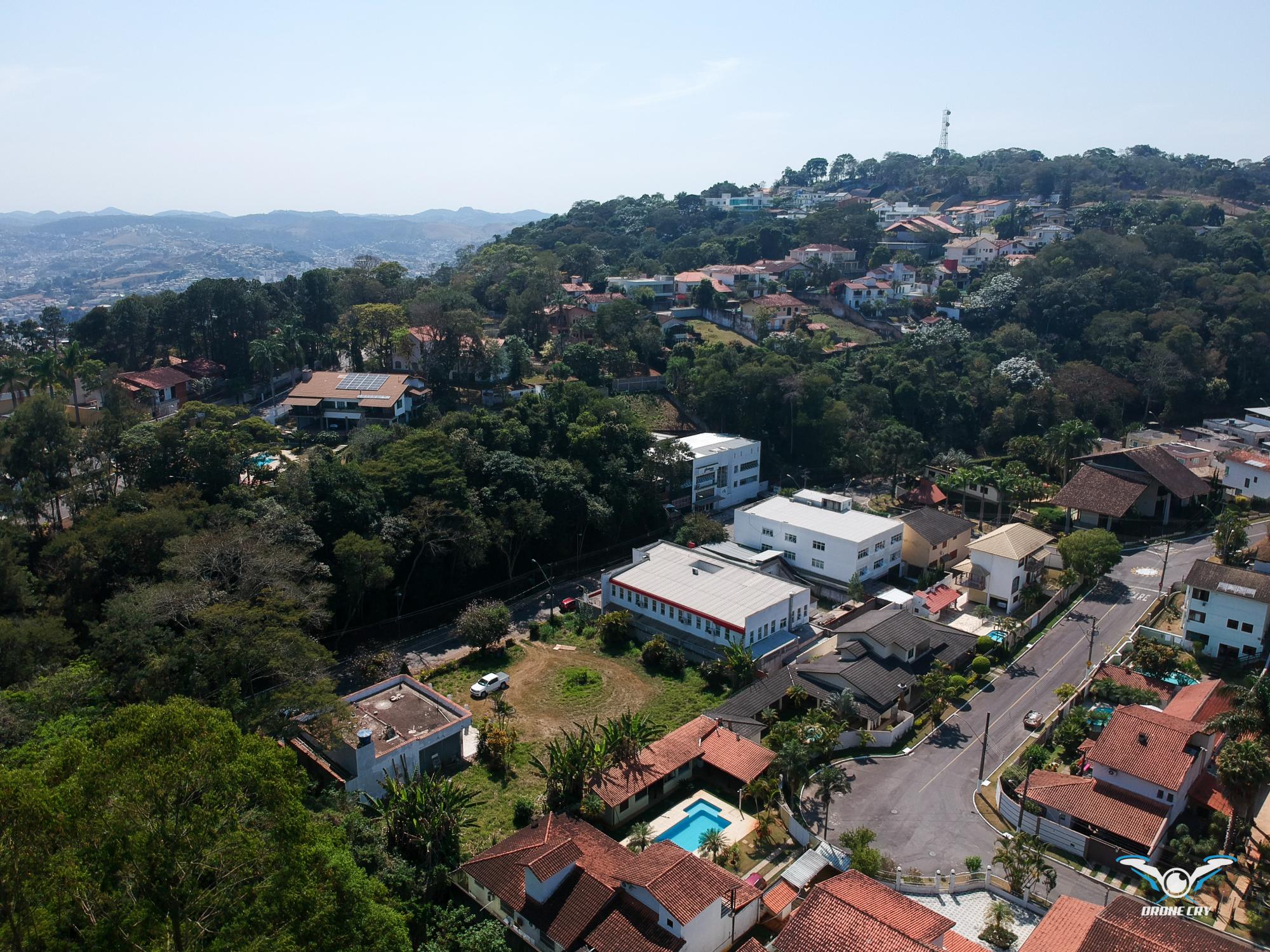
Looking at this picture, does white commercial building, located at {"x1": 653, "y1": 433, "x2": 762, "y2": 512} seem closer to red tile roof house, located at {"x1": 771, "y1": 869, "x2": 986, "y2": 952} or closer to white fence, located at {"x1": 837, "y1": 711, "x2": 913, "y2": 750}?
white fence, located at {"x1": 837, "y1": 711, "x2": 913, "y2": 750}

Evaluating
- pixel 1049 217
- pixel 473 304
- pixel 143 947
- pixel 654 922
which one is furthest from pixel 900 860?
pixel 1049 217

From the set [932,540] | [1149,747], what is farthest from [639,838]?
[932,540]

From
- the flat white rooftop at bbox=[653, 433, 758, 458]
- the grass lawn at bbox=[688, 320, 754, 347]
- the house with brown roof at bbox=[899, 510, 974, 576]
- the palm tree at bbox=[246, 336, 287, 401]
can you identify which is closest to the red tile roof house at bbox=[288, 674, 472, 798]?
the flat white rooftop at bbox=[653, 433, 758, 458]

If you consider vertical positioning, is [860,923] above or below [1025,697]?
above

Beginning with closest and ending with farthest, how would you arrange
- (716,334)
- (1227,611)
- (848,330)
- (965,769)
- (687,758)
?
(687,758) < (965,769) < (1227,611) < (716,334) < (848,330)

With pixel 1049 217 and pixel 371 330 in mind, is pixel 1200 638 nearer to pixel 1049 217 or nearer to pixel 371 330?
pixel 371 330

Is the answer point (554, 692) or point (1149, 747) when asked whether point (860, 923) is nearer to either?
point (1149, 747)
